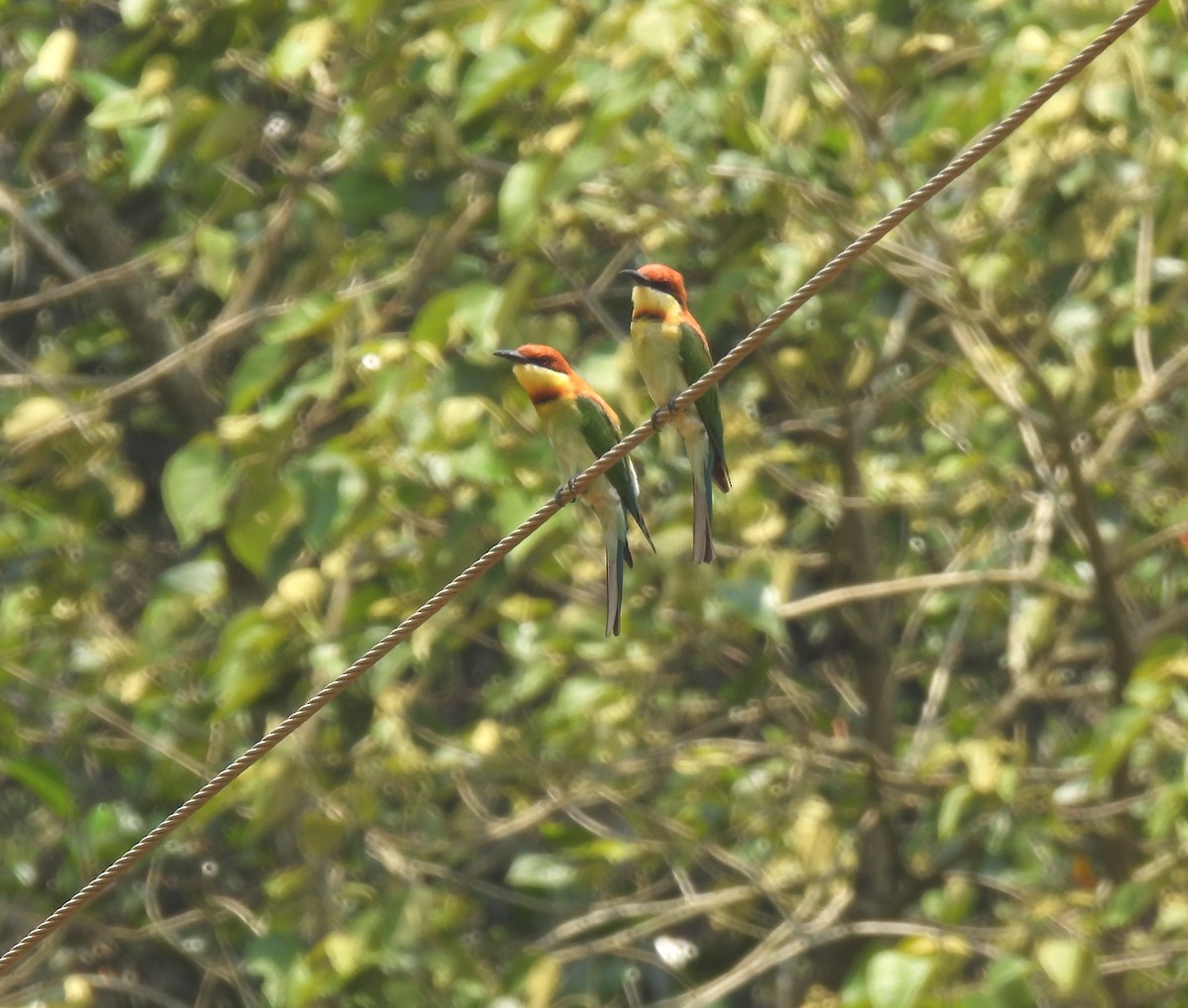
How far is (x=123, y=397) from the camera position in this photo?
479 cm

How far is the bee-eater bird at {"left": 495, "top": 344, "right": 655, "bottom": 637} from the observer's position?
129 inches

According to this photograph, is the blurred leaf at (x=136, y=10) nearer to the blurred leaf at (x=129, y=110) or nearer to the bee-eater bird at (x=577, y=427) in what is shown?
the blurred leaf at (x=129, y=110)

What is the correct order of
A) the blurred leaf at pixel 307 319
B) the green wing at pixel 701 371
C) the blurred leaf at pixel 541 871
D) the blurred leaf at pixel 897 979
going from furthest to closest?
the blurred leaf at pixel 541 871
the blurred leaf at pixel 307 319
the green wing at pixel 701 371
the blurred leaf at pixel 897 979

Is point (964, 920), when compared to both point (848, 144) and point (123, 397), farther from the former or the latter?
point (123, 397)

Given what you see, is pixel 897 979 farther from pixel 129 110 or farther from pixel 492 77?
pixel 129 110

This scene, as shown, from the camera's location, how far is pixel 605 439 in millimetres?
3350

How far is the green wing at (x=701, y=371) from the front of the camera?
333 cm

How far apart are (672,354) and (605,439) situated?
0.19 m

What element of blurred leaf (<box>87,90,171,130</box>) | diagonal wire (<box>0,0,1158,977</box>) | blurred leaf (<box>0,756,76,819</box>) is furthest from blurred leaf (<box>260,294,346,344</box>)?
diagonal wire (<box>0,0,1158,977</box>)

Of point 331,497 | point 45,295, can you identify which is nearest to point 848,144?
point 331,497

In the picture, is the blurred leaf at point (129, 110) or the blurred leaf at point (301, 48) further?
the blurred leaf at point (129, 110)

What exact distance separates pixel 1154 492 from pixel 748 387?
0.97 meters

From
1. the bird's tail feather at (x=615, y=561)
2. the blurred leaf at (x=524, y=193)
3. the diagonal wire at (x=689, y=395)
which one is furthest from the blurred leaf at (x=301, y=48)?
the diagonal wire at (x=689, y=395)

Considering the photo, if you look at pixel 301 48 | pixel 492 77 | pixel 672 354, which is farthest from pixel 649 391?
pixel 301 48
